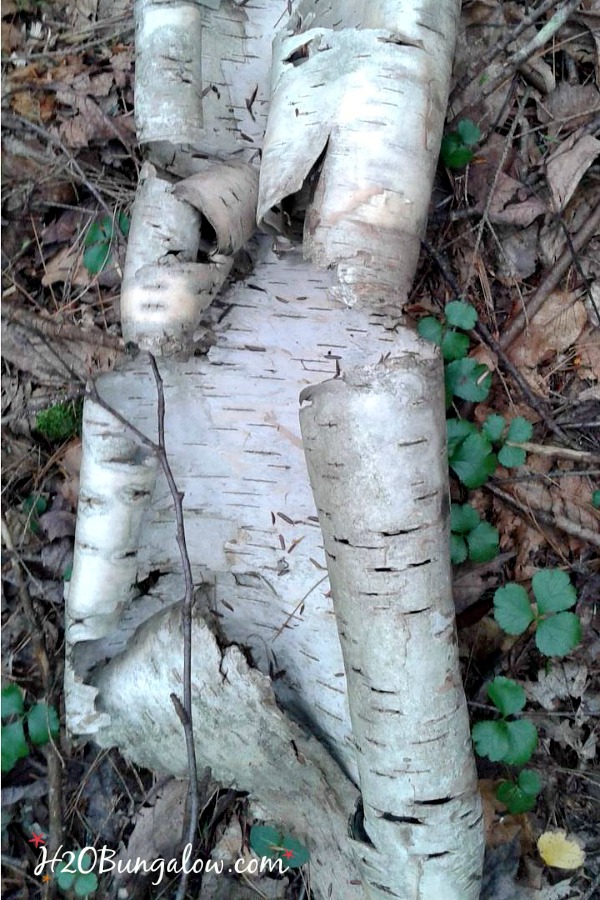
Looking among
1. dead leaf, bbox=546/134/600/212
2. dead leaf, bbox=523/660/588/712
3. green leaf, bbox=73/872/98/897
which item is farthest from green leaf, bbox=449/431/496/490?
green leaf, bbox=73/872/98/897

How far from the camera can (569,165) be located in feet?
6.19

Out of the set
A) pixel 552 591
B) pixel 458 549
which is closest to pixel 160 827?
pixel 458 549

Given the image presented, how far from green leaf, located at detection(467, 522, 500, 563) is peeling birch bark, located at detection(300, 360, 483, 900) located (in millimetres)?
296

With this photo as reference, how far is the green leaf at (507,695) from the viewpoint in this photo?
1710mm

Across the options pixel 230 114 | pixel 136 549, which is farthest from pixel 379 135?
pixel 136 549

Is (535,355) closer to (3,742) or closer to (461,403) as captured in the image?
Result: (461,403)

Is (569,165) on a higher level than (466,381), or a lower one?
higher

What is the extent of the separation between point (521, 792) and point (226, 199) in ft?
5.15

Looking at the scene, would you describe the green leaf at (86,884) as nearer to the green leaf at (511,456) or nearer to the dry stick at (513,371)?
the green leaf at (511,456)

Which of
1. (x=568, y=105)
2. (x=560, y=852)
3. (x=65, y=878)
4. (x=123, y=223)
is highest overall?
(x=568, y=105)

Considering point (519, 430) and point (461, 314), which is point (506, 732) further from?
point (461, 314)

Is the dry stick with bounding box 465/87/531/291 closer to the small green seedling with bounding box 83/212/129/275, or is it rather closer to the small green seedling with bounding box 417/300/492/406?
the small green seedling with bounding box 417/300/492/406

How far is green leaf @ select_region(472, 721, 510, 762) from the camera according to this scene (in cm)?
169

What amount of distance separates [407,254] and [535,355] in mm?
561
